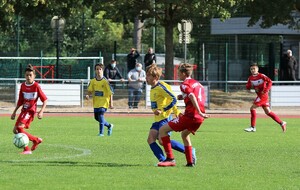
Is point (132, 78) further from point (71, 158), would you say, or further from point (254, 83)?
point (71, 158)

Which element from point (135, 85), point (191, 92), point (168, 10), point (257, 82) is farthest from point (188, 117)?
point (168, 10)

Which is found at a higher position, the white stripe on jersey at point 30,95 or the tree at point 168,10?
the tree at point 168,10

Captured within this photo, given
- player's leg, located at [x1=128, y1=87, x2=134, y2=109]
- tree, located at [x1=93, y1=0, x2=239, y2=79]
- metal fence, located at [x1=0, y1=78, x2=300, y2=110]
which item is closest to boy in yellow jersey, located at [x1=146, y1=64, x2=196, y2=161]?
metal fence, located at [x1=0, y1=78, x2=300, y2=110]

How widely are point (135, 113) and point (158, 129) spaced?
19098 millimetres

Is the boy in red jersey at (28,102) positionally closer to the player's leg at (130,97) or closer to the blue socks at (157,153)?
the blue socks at (157,153)

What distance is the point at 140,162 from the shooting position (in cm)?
1473

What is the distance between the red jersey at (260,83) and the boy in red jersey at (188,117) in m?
9.65

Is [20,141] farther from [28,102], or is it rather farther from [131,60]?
[131,60]

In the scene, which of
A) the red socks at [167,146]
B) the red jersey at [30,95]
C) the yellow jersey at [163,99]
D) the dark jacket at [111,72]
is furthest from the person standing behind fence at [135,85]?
the red socks at [167,146]

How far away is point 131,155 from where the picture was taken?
16078 mm

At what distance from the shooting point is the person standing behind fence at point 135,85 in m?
34.8

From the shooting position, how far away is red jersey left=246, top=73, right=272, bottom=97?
23.4 meters

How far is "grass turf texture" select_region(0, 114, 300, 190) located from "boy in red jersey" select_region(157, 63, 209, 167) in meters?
0.29

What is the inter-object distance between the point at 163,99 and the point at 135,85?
20.3m
